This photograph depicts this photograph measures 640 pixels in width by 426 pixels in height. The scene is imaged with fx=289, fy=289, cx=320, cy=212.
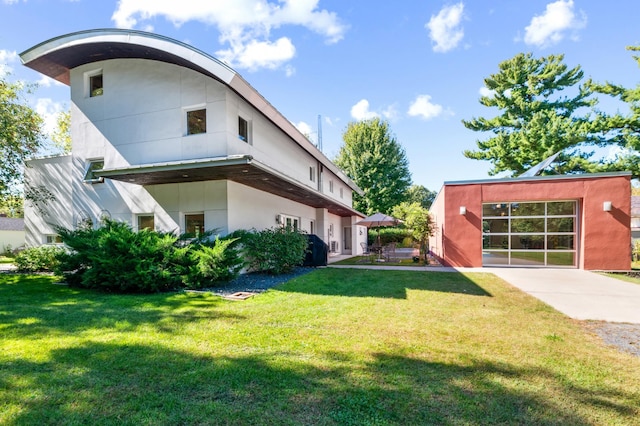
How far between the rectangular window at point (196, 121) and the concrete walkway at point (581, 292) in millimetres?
10576

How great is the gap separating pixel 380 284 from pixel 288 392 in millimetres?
6166

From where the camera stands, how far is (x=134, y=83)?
10.4 meters

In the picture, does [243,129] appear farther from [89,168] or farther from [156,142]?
[89,168]

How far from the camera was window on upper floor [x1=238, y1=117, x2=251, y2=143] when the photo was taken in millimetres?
10133

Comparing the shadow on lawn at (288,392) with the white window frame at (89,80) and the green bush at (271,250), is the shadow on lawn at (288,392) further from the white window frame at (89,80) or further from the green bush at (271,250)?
the white window frame at (89,80)

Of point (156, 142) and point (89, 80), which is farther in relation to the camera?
point (89, 80)

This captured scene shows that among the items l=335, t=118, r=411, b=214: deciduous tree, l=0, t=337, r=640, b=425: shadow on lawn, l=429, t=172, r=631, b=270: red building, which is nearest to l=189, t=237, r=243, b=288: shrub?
l=0, t=337, r=640, b=425: shadow on lawn

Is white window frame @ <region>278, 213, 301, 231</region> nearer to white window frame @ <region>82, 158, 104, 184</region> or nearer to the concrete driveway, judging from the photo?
white window frame @ <region>82, 158, 104, 184</region>

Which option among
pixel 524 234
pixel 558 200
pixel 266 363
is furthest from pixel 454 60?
pixel 266 363

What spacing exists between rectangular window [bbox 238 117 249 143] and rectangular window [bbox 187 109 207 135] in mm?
1161

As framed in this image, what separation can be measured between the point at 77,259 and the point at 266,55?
36.8 ft

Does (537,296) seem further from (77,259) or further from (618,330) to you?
(77,259)

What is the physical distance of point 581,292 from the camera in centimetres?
754

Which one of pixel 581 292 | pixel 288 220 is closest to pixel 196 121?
pixel 288 220
